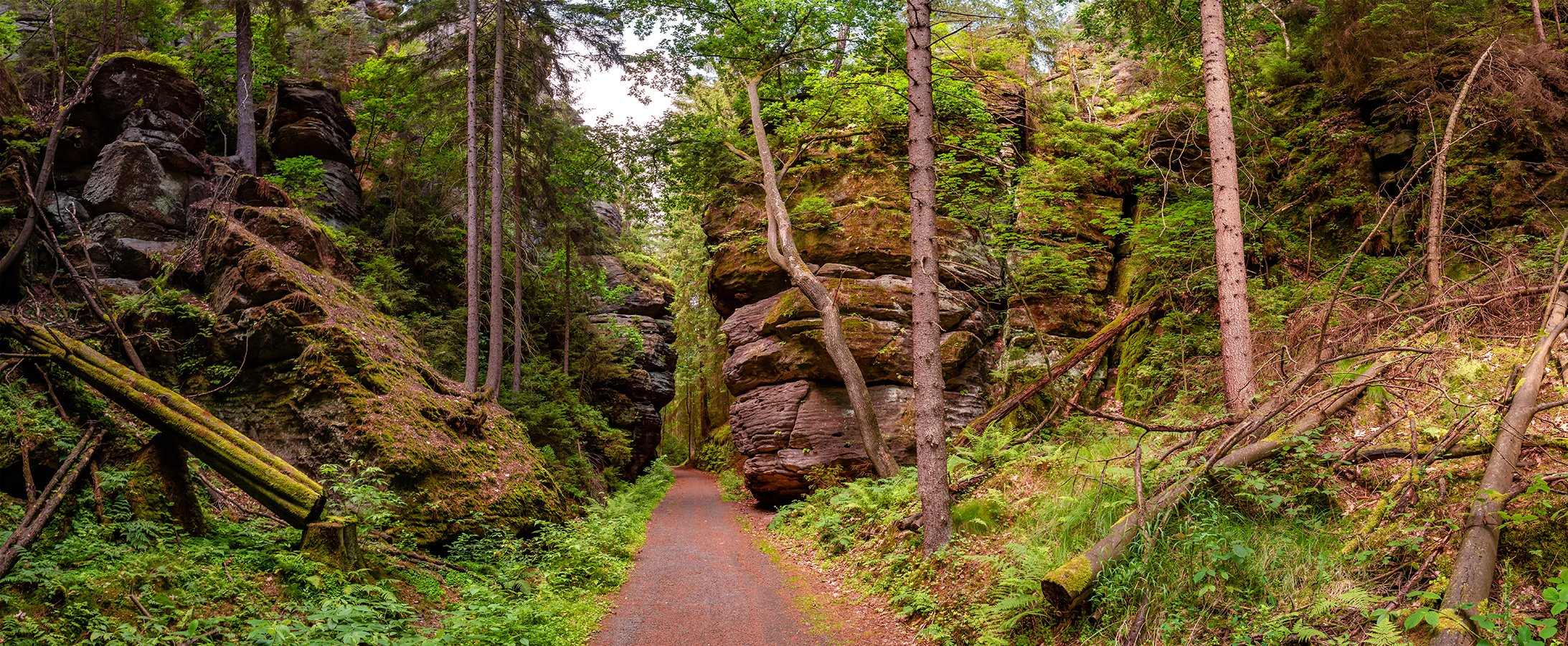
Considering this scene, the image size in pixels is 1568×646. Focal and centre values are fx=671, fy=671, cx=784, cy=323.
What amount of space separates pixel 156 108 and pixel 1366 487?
1982 centimetres

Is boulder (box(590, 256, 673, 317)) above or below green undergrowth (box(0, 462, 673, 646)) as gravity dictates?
above

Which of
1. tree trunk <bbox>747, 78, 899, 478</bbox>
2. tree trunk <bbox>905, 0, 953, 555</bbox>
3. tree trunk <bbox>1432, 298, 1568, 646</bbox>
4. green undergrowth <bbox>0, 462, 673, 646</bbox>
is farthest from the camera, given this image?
tree trunk <bbox>747, 78, 899, 478</bbox>

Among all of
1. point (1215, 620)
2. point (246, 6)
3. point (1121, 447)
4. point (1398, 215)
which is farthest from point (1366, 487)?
point (246, 6)

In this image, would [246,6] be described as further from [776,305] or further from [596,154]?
[776,305]

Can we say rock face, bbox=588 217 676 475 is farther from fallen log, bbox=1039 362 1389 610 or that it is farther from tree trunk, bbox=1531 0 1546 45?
tree trunk, bbox=1531 0 1546 45

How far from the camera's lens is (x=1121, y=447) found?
309 inches

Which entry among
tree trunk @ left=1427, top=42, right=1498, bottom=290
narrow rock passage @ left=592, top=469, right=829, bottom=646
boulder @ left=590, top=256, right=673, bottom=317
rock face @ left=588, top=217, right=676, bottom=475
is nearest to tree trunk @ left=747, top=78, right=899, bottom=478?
narrow rock passage @ left=592, top=469, right=829, bottom=646

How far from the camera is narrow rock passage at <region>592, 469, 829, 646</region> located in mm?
7359

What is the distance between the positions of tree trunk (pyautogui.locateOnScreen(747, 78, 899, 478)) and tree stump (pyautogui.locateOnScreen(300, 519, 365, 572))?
8.77 meters

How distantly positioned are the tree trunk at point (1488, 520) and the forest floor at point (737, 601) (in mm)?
4322

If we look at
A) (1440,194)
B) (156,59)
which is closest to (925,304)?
(1440,194)

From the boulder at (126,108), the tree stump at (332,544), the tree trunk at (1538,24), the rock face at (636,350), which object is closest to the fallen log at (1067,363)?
the tree trunk at (1538,24)

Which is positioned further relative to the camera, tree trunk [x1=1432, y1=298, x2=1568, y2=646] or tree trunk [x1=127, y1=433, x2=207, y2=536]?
tree trunk [x1=127, y1=433, x2=207, y2=536]

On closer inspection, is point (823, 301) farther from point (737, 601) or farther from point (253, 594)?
point (253, 594)
